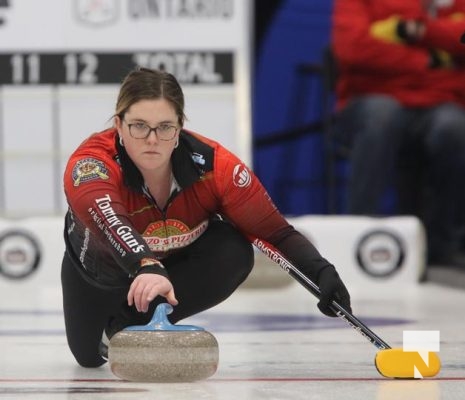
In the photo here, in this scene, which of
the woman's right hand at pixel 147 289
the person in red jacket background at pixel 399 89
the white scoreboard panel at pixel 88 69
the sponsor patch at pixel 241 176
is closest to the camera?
the woman's right hand at pixel 147 289

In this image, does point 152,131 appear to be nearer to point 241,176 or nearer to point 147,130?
point 147,130

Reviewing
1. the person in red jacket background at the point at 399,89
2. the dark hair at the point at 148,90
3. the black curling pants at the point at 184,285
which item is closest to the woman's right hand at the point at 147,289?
the dark hair at the point at 148,90

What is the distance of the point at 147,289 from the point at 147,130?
1.45 ft

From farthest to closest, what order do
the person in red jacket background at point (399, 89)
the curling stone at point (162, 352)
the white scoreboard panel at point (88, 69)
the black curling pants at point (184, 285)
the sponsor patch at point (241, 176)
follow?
the white scoreboard panel at point (88, 69)
the person in red jacket background at point (399, 89)
the black curling pants at point (184, 285)
the sponsor patch at point (241, 176)
the curling stone at point (162, 352)

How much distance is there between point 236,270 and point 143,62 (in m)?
3.24

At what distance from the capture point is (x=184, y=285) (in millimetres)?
3201

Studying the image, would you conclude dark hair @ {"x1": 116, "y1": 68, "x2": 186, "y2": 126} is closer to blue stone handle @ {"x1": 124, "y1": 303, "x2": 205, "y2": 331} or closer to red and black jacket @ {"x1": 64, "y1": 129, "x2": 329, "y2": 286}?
red and black jacket @ {"x1": 64, "y1": 129, "x2": 329, "y2": 286}

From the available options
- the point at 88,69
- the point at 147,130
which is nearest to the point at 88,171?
the point at 147,130

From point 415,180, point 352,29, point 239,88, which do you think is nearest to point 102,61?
point 239,88

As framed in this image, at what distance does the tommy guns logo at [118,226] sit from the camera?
270cm

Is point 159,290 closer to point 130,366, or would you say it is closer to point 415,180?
point 130,366

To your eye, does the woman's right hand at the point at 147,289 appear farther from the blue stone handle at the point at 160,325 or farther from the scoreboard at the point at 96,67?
the scoreboard at the point at 96,67

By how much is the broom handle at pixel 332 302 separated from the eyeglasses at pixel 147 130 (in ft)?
1.30

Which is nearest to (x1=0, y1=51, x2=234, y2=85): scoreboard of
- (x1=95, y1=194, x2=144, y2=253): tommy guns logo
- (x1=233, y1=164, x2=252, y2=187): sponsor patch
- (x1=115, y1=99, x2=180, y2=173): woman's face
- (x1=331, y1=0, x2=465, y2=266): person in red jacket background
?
(x1=331, y1=0, x2=465, y2=266): person in red jacket background
